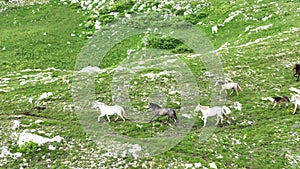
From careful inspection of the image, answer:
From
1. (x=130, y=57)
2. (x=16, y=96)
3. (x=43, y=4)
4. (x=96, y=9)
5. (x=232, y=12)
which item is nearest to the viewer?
(x=16, y=96)

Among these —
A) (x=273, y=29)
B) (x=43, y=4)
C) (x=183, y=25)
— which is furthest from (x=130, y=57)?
(x=43, y=4)

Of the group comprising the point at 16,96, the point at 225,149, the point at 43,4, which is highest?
the point at 43,4

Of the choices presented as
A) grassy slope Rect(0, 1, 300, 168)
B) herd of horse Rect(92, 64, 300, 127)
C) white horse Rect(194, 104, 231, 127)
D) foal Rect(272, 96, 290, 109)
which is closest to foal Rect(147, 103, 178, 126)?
herd of horse Rect(92, 64, 300, 127)

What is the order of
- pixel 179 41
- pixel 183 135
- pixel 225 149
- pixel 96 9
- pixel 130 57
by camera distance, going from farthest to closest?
pixel 96 9 → pixel 179 41 → pixel 130 57 → pixel 183 135 → pixel 225 149

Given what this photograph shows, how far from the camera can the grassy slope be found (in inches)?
618

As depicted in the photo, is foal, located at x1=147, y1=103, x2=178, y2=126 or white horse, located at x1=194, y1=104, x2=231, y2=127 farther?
foal, located at x1=147, y1=103, x2=178, y2=126

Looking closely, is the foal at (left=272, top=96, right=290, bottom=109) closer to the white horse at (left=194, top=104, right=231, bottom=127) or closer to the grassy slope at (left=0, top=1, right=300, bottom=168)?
the grassy slope at (left=0, top=1, right=300, bottom=168)

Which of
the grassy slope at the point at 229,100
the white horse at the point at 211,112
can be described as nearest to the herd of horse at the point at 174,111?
the white horse at the point at 211,112

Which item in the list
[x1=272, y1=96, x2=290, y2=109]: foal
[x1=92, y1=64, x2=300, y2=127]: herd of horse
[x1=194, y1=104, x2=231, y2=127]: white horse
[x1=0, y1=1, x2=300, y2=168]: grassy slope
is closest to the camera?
[x1=0, y1=1, x2=300, y2=168]: grassy slope

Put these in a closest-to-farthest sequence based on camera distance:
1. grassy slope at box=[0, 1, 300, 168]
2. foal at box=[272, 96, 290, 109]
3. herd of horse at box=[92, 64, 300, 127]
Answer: grassy slope at box=[0, 1, 300, 168], herd of horse at box=[92, 64, 300, 127], foal at box=[272, 96, 290, 109]

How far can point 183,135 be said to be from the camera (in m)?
17.4

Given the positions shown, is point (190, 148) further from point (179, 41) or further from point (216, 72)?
point (179, 41)

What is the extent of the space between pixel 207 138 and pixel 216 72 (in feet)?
31.9

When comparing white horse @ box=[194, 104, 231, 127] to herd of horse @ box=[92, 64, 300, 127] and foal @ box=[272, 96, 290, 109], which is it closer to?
herd of horse @ box=[92, 64, 300, 127]
